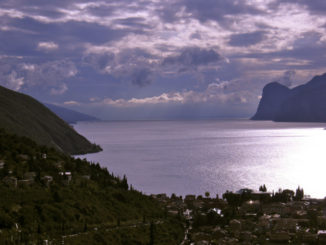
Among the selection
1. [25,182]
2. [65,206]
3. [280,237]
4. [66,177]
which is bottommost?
[280,237]

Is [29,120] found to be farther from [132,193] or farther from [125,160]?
[132,193]

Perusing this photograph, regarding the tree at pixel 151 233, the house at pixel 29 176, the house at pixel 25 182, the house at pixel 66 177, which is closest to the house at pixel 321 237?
the tree at pixel 151 233

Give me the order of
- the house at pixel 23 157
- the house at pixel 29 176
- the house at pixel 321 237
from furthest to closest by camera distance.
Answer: the house at pixel 23 157
the house at pixel 321 237
the house at pixel 29 176

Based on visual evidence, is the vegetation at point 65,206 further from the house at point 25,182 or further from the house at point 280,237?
the house at point 280,237

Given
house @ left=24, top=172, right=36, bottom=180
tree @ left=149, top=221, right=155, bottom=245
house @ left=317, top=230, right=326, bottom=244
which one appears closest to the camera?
tree @ left=149, top=221, right=155, bottom=245

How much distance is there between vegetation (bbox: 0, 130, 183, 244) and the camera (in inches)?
1828

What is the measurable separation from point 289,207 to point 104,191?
43647 millimetres

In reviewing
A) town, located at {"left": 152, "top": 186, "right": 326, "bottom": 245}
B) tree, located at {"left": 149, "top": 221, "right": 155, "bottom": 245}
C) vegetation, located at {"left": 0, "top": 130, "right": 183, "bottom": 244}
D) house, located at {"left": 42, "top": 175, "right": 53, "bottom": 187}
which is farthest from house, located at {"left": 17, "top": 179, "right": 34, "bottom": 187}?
town, located at {"left": 152, "top": 186, "right": 326, "bottom": 245}

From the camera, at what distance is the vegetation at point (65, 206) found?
1828 inches

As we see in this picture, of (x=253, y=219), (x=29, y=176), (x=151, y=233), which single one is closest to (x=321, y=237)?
(x=253, y=219)

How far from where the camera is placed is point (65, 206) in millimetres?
54312

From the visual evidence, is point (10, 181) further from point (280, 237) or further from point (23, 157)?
point (280, 237)

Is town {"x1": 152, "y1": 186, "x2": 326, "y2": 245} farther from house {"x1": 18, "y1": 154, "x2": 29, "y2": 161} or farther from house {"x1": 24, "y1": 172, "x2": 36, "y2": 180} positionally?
house {"x1": 18, "y1": 154, "x2": 29, "y2": 161}

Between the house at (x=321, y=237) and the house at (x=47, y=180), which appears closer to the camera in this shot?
the house at (x=47, y=180)
